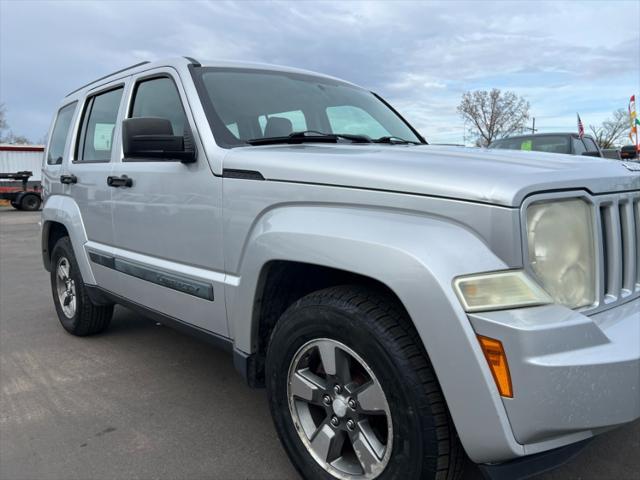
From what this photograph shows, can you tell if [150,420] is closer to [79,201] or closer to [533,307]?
[79,201]

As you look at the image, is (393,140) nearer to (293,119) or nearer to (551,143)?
(293,119)

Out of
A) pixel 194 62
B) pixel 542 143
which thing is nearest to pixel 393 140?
pixel 194 62

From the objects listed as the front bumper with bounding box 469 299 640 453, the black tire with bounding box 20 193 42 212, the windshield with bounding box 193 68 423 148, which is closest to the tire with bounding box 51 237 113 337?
the windshield with bounding box 193 68 423 148

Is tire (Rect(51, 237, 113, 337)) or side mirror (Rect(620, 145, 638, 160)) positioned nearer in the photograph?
tire (Rect(51, 237, 113, 337))

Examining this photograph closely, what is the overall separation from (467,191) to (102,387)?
2.87 meters

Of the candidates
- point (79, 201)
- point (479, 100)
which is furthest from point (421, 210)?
point (479, 100)

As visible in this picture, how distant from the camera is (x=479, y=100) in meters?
53.5

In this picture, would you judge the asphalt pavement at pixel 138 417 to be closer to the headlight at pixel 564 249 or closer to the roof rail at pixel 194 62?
the headlight at pixel 564 249

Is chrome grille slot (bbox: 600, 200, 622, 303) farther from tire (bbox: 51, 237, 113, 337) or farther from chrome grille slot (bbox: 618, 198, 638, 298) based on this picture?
tire (bbox: 51, 237, 113, 337)

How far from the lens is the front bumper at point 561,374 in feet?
4.99

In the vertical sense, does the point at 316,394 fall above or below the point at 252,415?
above

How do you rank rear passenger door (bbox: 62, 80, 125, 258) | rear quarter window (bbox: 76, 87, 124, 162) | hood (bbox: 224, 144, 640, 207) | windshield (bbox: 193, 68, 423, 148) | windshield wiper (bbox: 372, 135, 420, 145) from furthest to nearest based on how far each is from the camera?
1. rear quarter window (bbox: 76, 87, 124, 162)
2. rear passenger door (bbox: 62, 80, 125, 258)
3. windshield wiper (bbox: 372, 135, 420, 145)
4. windshield (bbox: 193, 68, 423, 148)
5. hood (bbox: 224, 144, 640, 207)

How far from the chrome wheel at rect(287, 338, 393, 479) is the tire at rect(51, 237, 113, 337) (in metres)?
2.68

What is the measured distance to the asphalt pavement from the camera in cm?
250
